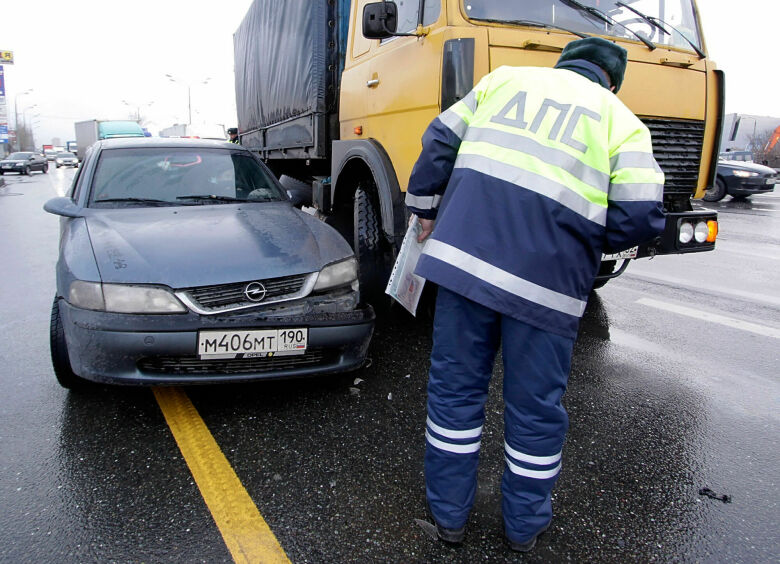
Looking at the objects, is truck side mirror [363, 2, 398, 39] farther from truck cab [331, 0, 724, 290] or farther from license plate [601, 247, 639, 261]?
license plate [601, 247, 639, 261]

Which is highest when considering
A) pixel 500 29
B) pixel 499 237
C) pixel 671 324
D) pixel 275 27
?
pixel 275 27

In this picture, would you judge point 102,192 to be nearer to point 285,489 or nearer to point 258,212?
point 258,212

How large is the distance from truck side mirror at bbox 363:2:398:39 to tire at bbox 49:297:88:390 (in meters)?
2.36

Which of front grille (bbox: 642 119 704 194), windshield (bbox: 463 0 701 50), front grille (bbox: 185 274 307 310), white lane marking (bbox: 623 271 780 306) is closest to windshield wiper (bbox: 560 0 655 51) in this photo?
windshield (bbox: 463 0 701 50)

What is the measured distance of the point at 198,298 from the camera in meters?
2.69

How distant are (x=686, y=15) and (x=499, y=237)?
3222mm

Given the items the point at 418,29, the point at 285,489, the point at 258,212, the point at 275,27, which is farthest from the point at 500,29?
the point at 275,27

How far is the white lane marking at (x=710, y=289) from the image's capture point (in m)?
5.54

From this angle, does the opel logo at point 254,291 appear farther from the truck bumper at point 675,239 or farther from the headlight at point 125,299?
the truck bumper at point 675,239

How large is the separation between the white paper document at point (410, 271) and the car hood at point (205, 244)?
67cm

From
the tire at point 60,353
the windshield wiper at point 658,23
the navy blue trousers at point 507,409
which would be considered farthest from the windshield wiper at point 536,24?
the tire at point 60,353

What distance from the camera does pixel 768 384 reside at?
3.50m

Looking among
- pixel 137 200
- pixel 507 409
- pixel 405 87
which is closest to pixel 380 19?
pixel 405 87

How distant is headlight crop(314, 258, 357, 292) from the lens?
9.80ft
